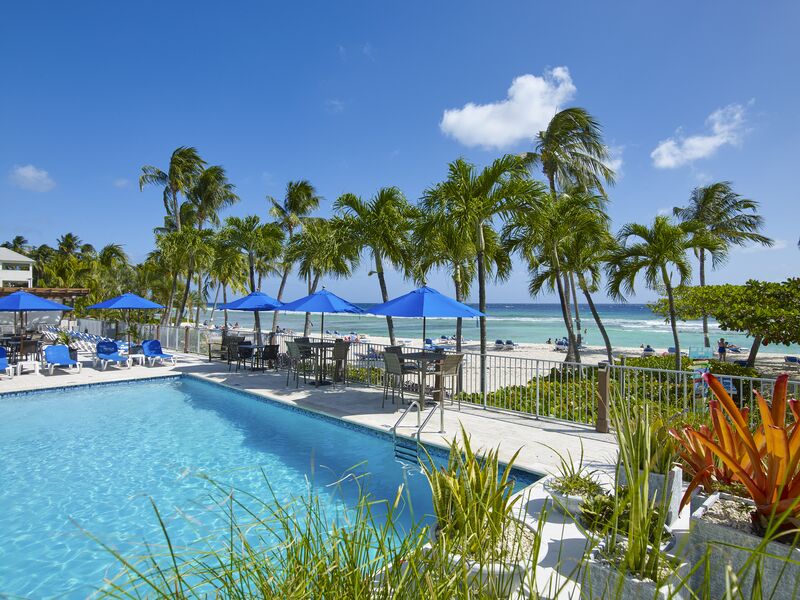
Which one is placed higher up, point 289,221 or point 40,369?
point 289,221

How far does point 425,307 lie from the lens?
28.0ft

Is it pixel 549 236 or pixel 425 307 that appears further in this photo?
pixel 549 236

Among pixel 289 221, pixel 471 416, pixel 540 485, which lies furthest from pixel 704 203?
pixel 540 485

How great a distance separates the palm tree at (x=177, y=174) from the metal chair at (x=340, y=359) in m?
20.3

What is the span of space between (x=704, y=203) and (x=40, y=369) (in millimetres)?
34074

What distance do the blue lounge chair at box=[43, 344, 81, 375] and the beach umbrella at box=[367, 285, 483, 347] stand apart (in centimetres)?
963

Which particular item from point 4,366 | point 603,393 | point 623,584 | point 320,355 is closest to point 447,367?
point 603,393

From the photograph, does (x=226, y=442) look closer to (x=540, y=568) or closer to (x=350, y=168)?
(x=540, y=568)

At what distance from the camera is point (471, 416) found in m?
8.21

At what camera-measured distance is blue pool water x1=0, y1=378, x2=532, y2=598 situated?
170 inches

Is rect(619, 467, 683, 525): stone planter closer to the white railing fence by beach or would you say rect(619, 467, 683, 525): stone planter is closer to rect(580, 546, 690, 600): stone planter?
the white railing fence by beach

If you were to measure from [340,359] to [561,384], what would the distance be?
18.5 ft

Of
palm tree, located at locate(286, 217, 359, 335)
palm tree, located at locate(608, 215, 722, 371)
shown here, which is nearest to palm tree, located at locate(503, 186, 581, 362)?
palm tree, located at locate(608, 215, 722, 371)

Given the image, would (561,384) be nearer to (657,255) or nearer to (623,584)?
(623,584)
